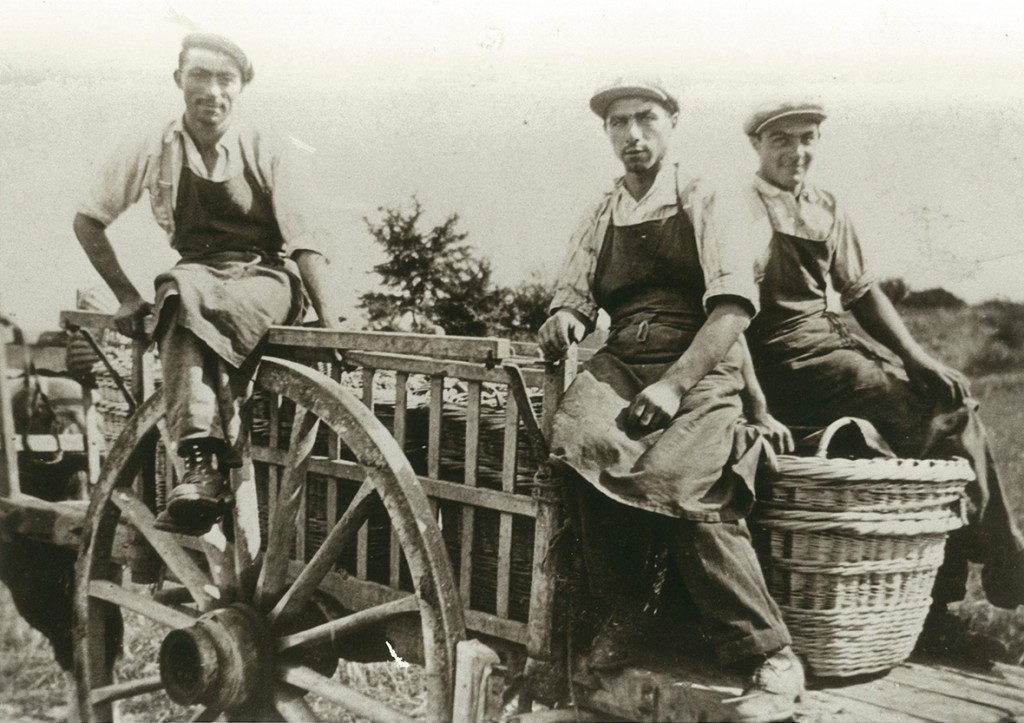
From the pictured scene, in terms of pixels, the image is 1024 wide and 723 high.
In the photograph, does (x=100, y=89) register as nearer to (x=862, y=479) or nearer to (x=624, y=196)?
(x=624, y=196)

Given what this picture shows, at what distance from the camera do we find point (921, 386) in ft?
9.11

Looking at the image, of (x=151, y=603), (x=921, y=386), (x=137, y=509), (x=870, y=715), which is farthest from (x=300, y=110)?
(x=870, y=715)

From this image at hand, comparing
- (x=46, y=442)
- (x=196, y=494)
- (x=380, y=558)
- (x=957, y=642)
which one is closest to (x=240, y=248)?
(x=196, y=494)

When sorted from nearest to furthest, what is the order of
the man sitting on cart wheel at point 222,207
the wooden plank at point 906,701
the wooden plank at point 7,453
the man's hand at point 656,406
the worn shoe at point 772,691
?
the worn shoe at point 772,691, the wooden plank at point 906,701, the man's hand at point 656,406, the man sitting on cart wheel at point 222,207, the wooden plank at point 7,453

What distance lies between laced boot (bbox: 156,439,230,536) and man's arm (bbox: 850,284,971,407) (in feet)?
6.76

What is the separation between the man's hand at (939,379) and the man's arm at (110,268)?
2530 mm

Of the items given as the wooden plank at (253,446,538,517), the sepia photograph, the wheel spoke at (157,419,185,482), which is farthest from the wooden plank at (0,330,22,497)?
the wooden plank at (253,446,538,517)

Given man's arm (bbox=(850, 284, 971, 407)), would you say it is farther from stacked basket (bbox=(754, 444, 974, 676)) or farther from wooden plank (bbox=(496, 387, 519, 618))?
wooden plank (bbox=(496, 387, 519, 618))

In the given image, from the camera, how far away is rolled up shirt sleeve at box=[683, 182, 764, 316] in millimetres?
2553

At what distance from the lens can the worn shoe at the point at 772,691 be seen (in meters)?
2.32

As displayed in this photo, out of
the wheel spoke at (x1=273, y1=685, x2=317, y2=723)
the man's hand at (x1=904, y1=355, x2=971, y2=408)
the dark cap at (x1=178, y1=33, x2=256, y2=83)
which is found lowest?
the wheel spoke at (x1=273, y1=685, x2=317, y2=723)

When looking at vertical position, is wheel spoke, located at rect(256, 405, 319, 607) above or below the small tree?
below

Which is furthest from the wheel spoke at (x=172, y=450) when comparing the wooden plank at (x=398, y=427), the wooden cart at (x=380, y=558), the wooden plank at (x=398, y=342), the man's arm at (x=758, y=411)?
the man's arm at (x=758, y=411)

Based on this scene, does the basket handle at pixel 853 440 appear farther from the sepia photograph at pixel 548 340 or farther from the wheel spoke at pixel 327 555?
the wheel spoke at pixel 327 555
